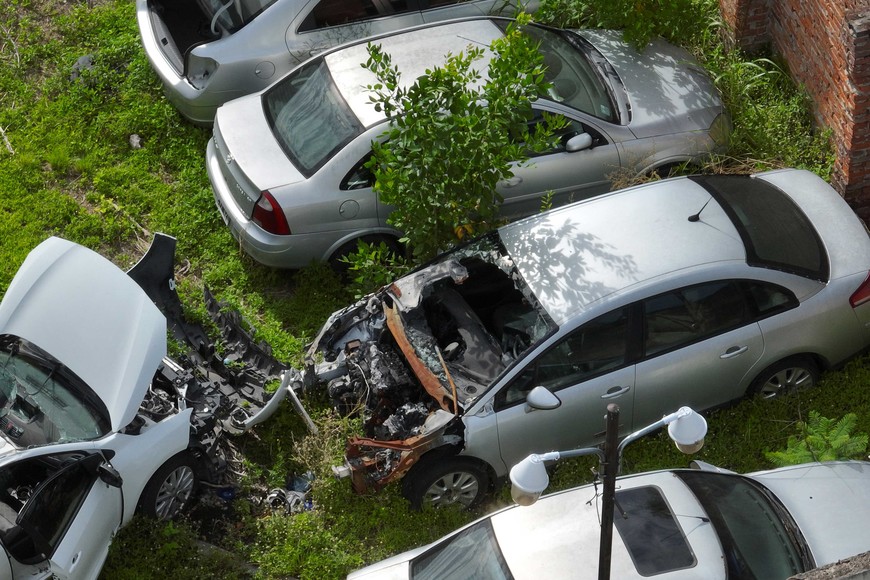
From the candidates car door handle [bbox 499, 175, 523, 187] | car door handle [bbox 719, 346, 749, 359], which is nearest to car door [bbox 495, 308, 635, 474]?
car door handle [bbox 719, 346, 749, 359]

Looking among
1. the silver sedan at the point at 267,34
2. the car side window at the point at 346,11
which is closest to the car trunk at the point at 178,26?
the silver sedan at the point at 267,34

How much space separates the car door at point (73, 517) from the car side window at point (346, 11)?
497cm

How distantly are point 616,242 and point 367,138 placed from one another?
2.38 meters

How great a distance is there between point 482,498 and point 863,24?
4.69m

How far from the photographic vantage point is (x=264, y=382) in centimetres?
793

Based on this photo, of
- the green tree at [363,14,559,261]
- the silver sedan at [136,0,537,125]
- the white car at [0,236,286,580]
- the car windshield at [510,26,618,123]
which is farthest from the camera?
the silver sedan at [136,0,537,125]

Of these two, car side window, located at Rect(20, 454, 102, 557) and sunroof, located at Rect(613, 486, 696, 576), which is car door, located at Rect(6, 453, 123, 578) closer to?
car side window, located at Rect(20, 454, 102, 557)

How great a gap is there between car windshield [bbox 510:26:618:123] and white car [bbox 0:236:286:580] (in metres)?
3.74

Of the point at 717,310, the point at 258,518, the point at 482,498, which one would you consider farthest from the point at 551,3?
the point at 258,518

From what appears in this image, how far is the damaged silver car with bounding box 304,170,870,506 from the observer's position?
680cm

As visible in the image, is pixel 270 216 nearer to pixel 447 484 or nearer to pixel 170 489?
pixel 170 489

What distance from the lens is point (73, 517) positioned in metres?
6.46

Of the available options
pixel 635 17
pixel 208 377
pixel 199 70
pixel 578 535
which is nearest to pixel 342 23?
pixel 199 70

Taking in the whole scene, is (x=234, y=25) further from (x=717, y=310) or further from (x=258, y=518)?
(x=717, y=310)
